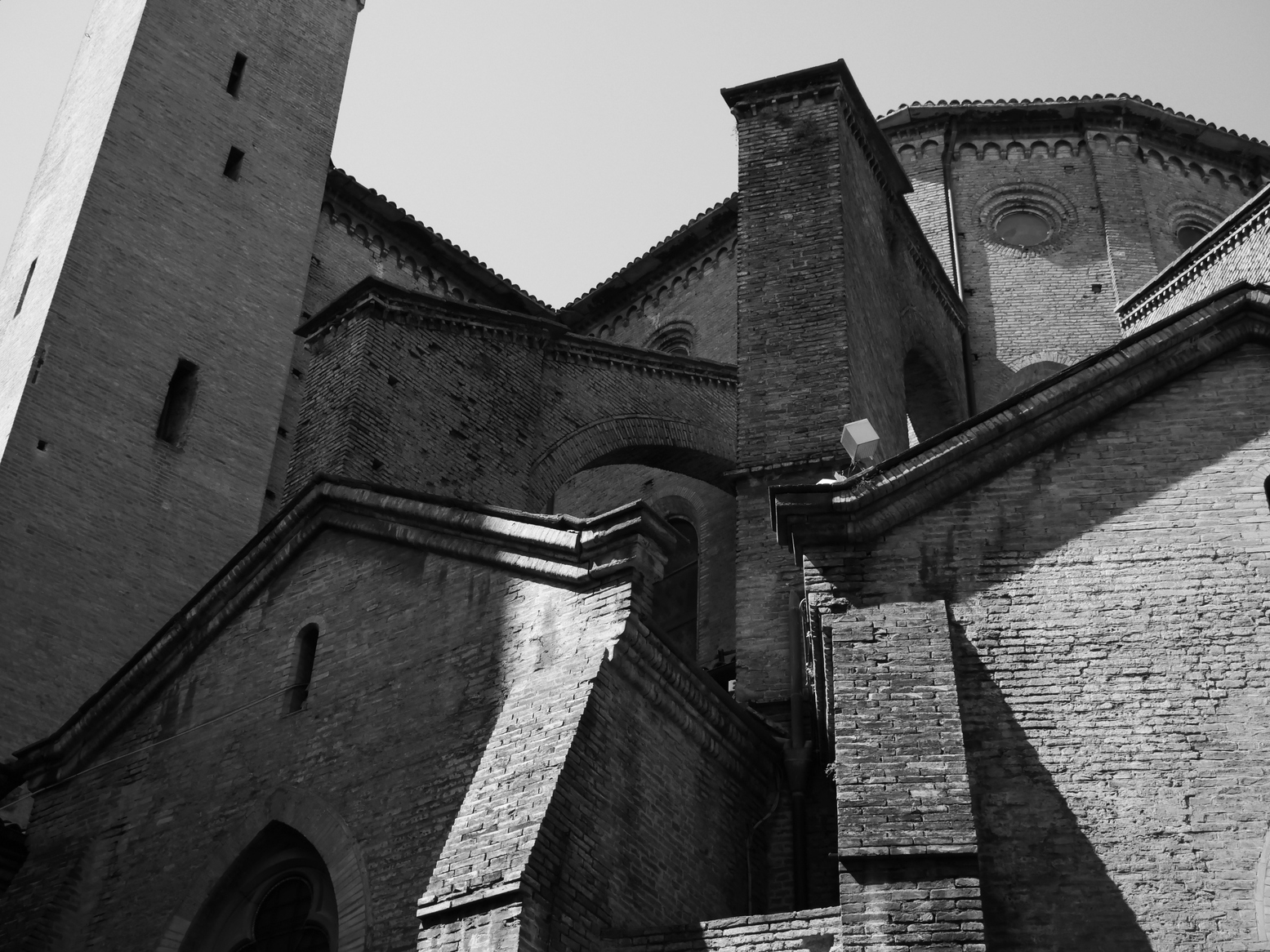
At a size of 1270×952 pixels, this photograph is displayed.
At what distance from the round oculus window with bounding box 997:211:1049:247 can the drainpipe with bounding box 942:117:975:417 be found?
727 mm

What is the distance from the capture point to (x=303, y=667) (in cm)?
1130

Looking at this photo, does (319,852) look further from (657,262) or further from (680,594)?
(657,262)

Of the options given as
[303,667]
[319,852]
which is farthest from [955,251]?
[319,852]

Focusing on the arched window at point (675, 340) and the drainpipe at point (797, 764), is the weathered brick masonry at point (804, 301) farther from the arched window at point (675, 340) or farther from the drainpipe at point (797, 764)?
the arched window at point (675, 340)

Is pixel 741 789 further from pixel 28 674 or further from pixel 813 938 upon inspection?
pixel 28 674

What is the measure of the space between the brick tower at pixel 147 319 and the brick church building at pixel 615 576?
0.18 feet

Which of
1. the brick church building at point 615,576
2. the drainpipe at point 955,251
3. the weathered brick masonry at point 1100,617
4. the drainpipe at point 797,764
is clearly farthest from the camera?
the drainpipe at point 955,251

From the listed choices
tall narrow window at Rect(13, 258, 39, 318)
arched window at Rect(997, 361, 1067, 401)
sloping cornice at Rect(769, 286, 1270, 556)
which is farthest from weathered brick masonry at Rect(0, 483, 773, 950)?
arched window at Rect(997, 361, 1067, 401)

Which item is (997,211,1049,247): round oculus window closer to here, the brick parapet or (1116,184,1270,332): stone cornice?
(1116,184,1270,332): stone cornice

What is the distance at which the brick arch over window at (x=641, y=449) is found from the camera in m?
16.0

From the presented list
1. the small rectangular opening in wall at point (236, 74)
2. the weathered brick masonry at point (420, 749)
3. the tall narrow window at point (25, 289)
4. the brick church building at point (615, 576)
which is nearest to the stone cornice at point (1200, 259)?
the brick church building at point (615, 576)

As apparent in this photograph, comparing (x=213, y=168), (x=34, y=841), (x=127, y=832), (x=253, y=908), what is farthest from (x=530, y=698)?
(x=213, y=168)

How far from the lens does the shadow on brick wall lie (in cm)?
768

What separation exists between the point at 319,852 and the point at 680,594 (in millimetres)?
9047
